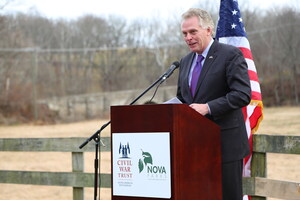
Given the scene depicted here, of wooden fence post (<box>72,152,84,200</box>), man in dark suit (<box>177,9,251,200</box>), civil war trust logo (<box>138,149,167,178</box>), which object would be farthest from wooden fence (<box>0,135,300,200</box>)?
civil war trust logo (<box>138,149,167,178</box>)

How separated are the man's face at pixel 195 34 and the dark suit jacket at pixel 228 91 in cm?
7

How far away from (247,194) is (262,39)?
3851cm

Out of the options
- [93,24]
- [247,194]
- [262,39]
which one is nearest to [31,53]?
[93,24]

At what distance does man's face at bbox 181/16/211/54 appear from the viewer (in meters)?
3.29

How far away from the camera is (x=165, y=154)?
296 cm

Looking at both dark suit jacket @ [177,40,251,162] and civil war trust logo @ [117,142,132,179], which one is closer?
civil war trust logo @ [117,142,132,179]

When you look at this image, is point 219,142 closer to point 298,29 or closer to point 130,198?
point 130,198

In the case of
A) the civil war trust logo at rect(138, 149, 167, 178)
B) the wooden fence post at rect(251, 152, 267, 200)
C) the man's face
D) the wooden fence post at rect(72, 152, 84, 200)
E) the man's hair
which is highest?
the man's hair

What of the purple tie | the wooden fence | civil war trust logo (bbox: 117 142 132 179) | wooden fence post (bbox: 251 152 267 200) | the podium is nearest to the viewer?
the podium

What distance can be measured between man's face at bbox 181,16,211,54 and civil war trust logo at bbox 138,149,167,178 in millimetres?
786

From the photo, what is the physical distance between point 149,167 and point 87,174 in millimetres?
2484

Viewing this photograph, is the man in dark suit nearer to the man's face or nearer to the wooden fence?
the man's face

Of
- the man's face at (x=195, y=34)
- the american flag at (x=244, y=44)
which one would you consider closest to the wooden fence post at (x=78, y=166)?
the american flag at (x=244, y=44)

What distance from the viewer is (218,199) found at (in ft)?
10.5
